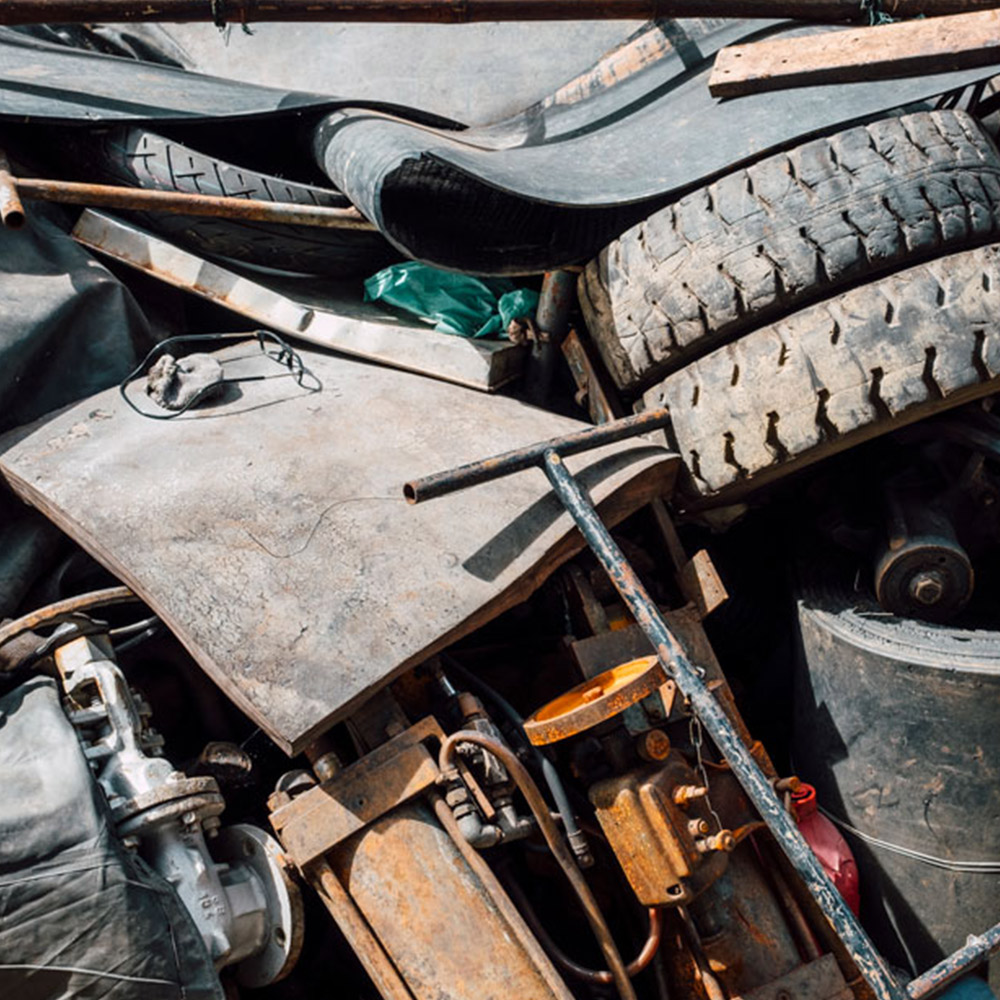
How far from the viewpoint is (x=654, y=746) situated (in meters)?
1.83

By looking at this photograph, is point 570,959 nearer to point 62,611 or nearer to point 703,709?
point 703,709

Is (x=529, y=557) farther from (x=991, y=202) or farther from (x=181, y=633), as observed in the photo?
(x=991, y=202)

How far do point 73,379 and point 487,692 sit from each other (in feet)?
4.33

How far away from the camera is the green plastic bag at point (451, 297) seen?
264cm

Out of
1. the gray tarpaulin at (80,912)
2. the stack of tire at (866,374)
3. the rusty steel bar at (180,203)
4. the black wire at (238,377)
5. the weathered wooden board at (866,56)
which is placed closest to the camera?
the gray tarpaulin at (80,912)

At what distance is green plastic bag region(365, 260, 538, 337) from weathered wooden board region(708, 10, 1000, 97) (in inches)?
27.4

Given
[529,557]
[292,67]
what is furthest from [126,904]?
[292,67]

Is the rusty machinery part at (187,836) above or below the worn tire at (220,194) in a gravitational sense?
below

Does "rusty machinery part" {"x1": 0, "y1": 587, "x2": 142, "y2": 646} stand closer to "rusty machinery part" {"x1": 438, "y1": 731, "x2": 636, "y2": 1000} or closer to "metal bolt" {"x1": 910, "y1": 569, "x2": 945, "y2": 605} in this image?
"rusty machinery part" {"x1": 438, "y1": 731, "x2": 636, "y2": 1000}

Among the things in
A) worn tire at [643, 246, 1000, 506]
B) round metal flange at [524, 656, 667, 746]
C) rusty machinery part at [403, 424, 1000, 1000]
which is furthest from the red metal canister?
worn tire at [643, 246, 1000, 506]

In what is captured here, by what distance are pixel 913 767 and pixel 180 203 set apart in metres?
2.02

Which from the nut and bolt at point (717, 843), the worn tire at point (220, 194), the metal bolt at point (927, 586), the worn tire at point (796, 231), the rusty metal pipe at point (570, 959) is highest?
the worn tire at point (220, 194)

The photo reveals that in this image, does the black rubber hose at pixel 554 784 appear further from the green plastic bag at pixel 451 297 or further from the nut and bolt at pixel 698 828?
the green plastic bag at pixel 451 297

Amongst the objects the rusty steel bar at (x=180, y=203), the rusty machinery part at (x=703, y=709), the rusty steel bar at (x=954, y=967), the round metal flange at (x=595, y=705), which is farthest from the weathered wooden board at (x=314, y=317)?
the rusty steel bar at (x=954, y=967)
